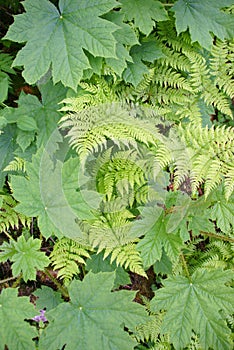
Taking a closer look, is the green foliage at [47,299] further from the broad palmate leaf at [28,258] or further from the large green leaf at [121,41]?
the large green leaf at [121,41]

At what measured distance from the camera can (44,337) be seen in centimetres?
203

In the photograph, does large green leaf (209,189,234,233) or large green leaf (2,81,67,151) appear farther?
large green leaf (2,81,67,151)

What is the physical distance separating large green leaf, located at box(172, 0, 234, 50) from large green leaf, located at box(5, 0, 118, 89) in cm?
44

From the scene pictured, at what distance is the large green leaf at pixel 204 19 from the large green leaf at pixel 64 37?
437 millimetres

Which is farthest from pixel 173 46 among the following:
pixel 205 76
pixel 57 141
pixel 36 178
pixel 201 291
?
pixel 201 291

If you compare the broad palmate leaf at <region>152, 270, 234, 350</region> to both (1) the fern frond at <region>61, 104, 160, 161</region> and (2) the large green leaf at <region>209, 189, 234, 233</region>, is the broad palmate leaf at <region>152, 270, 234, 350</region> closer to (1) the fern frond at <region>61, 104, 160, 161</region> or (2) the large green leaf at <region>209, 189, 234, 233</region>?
(2) the large green leaf at <region>209, 189, 234, 233</region>

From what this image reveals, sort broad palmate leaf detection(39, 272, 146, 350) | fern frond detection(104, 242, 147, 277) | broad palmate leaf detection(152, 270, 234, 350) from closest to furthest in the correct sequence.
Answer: broad palmate leaf detection(39, 272, 146, 350)
broad palmate leaf detection(152, 270, 234, 350)
fern frond detection(104, 242, 147, 277)

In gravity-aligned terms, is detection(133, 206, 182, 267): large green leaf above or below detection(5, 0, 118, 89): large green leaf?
below

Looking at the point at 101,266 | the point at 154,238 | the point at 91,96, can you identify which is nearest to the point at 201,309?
the point at 154,238

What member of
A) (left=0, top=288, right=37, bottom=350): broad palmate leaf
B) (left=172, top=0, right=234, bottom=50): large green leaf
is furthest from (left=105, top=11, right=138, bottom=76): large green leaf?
(left=0, top=288, right=37, bottom=350): broad palmate leaf

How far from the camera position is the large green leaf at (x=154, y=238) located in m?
2.18

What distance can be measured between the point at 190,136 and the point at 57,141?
75 centimetres

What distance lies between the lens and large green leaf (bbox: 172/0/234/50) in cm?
221

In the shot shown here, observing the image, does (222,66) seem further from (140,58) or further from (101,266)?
(101,266)
